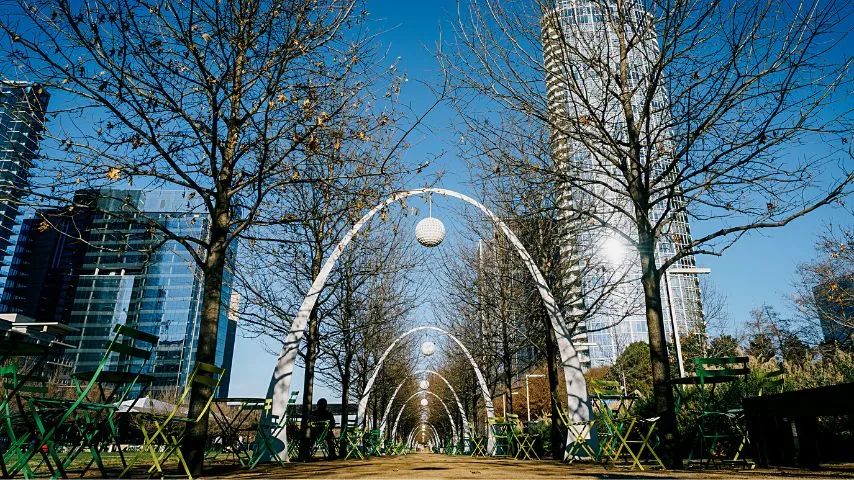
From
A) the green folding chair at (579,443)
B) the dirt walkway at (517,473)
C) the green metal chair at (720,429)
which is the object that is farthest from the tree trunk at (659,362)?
the green folding chair at (579,443)

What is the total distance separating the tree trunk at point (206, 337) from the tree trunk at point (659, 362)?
5.73 meters

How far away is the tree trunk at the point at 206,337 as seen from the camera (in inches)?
233

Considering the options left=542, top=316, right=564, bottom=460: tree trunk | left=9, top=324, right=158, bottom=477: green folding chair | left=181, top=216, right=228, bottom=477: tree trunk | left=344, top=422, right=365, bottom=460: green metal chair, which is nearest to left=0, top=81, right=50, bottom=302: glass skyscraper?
left=181, top=216, right=228, bottom=477: tree trunk

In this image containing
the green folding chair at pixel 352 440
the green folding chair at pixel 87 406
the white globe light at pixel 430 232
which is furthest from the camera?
the green folding chair at pixel 352 440

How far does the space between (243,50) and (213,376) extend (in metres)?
4.08

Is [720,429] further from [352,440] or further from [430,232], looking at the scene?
[352,440]

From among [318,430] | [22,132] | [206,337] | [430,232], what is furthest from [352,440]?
[22,132]

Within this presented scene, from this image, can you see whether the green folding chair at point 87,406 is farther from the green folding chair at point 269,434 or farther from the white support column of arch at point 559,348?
the white support column of arch at point 559,348

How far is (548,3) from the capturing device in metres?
7.16

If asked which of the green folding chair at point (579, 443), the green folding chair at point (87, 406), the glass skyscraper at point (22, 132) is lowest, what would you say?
the green folding chair at point (579, 443)

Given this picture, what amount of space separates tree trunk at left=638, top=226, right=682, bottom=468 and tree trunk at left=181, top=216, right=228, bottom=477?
5734mm

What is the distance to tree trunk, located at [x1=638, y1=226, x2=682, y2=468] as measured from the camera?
654 cm

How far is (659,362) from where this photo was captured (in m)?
6.89

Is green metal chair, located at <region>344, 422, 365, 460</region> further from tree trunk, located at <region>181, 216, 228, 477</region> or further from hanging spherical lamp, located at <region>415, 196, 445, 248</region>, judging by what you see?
tree trunk, located at <region>181, 216, 228, 477</region>
